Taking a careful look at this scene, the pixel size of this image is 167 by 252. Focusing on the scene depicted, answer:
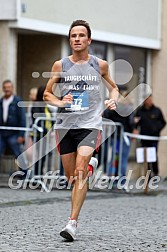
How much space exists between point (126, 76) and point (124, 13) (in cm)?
172

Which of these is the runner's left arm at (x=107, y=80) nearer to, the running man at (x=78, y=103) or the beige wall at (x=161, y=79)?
the running man at (x=78, y=103)

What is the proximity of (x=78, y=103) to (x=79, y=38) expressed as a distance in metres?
0.64

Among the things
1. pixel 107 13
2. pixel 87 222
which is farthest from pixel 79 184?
pixel 107 13

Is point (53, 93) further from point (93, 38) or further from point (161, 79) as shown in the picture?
point (161, 79)

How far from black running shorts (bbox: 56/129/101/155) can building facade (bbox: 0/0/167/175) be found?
760 centimetres

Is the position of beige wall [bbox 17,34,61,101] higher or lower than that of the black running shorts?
higher

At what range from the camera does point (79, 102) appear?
8.30 meters

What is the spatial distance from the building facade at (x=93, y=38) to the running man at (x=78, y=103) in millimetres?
7533

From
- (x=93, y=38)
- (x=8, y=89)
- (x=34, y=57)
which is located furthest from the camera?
(x=93, y=38)

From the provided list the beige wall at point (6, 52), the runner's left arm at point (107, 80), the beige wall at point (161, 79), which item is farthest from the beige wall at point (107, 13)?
the runner's left arm at point (107, 80)

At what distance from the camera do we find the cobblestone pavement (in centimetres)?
773

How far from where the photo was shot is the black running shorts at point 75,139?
328 inches

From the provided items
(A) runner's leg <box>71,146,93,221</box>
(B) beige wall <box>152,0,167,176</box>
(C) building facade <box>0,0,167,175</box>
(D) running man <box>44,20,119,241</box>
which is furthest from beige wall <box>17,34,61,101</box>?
(A) runner's leg <box>71,146,93,221</box>

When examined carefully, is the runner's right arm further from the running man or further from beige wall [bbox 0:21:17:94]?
beige wall [bbox 0:21:17:94]
